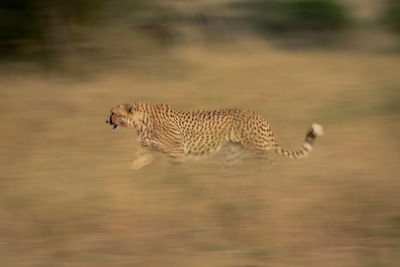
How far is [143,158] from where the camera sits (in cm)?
464

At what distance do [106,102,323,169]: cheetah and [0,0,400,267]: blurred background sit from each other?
0.19m

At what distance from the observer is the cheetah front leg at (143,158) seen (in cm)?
463

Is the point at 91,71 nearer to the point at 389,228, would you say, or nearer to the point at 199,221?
the point at 199,221

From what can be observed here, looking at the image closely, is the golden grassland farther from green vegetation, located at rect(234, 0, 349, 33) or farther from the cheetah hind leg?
green vegetation, located at rect(234, 0, 349, 33)

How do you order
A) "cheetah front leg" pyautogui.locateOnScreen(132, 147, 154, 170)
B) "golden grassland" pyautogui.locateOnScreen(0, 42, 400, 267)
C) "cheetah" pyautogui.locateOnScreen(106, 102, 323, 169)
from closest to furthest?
1. "golden grassland" pyautogui.locateOnScreen(0, 42, 400, 267)
2. "cheetah" pyautogui.locateOnScreen(106, 102, 323, 169)
3. "cheetah front leg" pyautogui.locateOnScreen(132, 147, 154, 170)

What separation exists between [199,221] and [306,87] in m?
3.26

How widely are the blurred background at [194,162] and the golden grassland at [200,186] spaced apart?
13 mm

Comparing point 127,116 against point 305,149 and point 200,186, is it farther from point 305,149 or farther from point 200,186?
point 305,149


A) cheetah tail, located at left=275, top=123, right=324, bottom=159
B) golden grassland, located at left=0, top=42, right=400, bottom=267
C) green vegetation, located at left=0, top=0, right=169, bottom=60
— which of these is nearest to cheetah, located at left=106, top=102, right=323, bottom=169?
cheetah tail, located at left=275, top=123, right=324, bottom=159

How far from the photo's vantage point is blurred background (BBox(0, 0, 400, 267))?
3.83 m

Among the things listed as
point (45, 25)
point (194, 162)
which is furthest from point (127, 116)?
point (45, 25)

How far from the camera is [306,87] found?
6953 millimetres

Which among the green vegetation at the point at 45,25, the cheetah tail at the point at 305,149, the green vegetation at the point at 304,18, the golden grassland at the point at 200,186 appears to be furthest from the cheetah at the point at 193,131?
the green vegetation at the point at 304,18

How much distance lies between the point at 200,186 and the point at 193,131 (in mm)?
375
